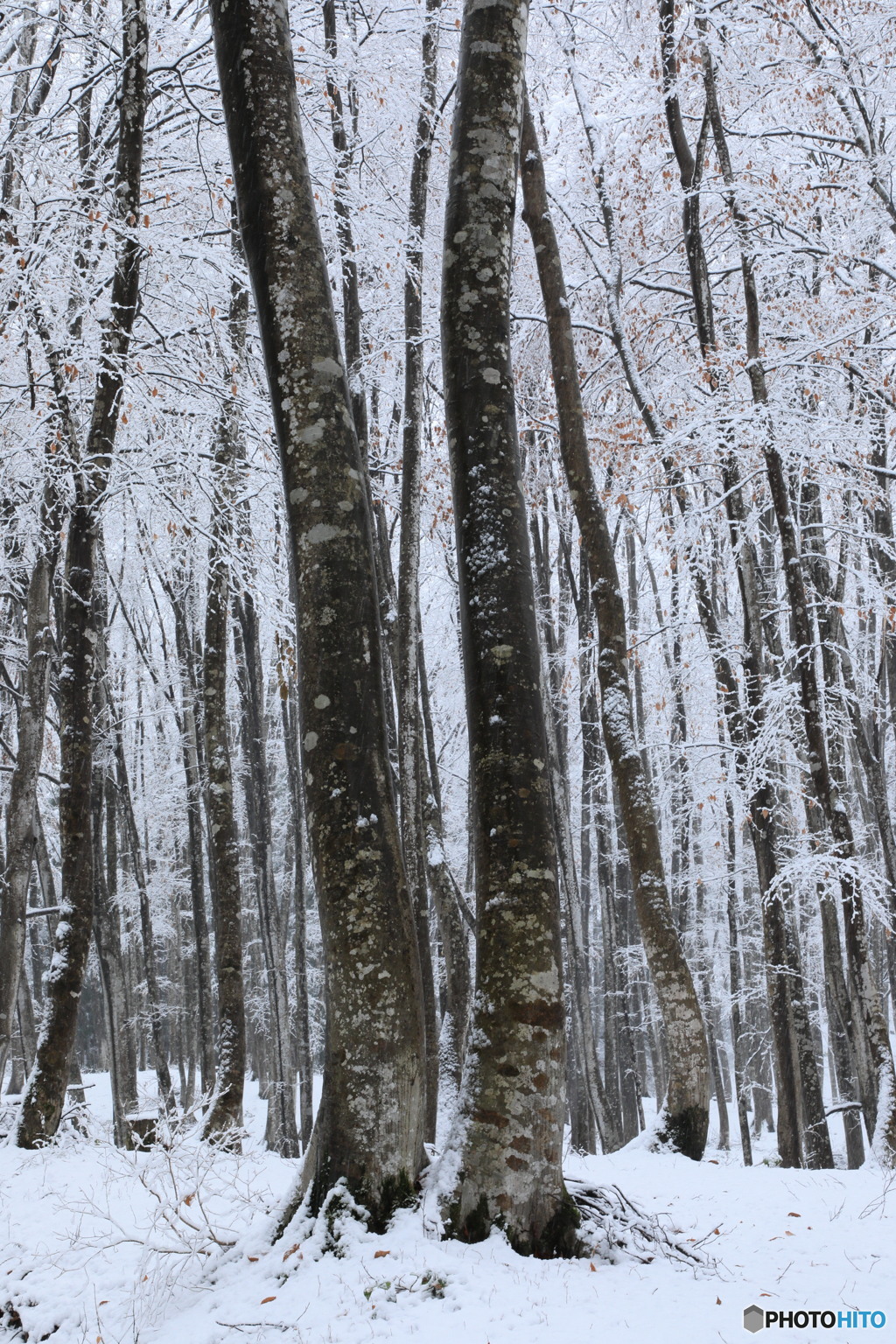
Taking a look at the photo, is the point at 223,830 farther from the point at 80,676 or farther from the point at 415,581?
the point at 415,581

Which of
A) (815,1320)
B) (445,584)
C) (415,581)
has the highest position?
(445,584)

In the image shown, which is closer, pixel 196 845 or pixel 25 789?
pixel 25 789

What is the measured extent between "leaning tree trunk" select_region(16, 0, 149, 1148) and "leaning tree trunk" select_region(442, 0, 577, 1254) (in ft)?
12.3

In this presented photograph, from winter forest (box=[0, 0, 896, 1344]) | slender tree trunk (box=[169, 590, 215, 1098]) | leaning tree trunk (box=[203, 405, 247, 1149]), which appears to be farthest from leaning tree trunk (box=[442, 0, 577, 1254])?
slender tree trunk (box=[169, 590, 215, 1098])

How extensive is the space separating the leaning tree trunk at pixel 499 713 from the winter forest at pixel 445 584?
0.02 meters

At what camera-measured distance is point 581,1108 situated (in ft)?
46.0

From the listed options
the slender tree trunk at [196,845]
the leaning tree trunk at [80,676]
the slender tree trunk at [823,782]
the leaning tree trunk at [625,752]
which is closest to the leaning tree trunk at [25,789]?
the leaning tree trunk at [80,676]

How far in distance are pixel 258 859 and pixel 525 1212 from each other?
42.1 feet

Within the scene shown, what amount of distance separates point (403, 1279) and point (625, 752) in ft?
16.2

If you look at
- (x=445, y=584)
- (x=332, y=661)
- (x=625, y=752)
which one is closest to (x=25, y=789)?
(x=625, y=752)

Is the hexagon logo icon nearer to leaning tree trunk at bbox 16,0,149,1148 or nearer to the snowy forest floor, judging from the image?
the snowy forest floor

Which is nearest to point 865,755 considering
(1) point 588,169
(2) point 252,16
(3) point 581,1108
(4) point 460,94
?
(3) point 581,1108

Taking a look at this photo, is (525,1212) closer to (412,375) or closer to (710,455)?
(710,455)

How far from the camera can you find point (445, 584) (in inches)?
592
